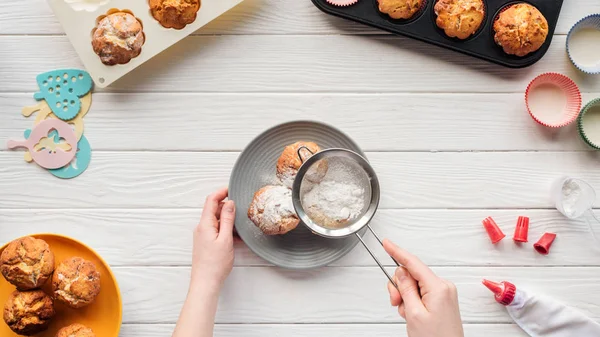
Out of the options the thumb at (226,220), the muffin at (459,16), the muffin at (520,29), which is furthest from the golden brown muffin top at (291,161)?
the muffin at (520,29)

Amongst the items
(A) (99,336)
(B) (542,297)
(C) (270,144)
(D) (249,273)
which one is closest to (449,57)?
(C) (270,144)

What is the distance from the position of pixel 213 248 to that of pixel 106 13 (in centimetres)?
80

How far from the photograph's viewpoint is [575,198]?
176 centimetres

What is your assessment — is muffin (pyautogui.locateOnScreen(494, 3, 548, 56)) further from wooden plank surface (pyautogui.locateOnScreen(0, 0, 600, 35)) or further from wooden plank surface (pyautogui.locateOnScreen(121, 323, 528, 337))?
wooden plank surface (pyautogui.locateOnScreen(121, 323, 528, 337))

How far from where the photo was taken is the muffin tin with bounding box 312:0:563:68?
67.1 inches

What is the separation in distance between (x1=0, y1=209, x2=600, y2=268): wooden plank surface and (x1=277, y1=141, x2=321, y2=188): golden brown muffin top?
0.31 m

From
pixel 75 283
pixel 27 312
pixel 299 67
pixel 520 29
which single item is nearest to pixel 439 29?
pixel 520 29

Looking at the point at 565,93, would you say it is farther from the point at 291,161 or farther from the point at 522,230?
the point at 291,161

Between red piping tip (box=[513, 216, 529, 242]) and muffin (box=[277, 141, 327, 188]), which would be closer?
muffin (box=[277, 141, 327, 188])

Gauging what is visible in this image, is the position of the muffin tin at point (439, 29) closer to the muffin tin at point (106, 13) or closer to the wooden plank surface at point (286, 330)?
the muffin tin at point (106, 13)

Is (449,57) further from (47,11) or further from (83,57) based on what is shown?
(47,11)

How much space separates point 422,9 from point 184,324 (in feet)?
4.00

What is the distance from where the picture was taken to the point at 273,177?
169cm

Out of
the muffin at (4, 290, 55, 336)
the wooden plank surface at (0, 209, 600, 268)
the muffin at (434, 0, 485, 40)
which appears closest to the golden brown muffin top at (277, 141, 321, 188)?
the wooden plank surface at (0, 209, 600, 268)
